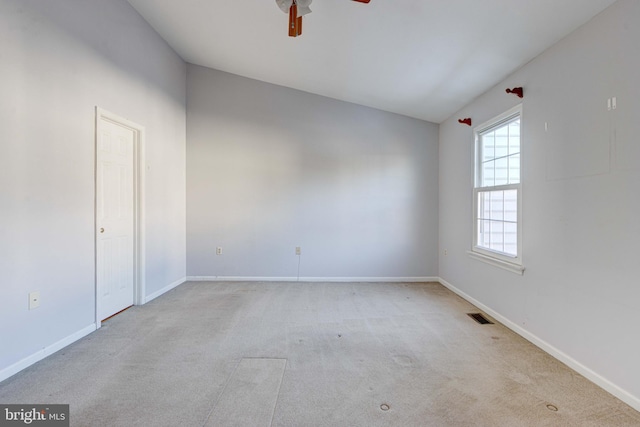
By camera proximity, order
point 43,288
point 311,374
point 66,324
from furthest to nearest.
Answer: point 66,324 < point 43,288 < point 311,374

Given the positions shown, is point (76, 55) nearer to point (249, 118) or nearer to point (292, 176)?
point (249, 118)

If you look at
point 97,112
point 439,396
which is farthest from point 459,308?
point 97,112

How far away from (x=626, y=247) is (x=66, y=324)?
13.8 ft

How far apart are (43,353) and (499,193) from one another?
175 inches

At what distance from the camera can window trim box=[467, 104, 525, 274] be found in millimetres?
2680

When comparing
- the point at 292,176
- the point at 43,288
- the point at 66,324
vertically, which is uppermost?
the point at 292,176

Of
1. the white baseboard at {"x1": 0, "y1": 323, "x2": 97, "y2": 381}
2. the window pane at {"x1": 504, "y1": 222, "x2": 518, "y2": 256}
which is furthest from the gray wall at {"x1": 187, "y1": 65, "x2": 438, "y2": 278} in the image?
the white baseboard at {"x1": 0, "y1": 323, "x2": 97, "y2": 381}

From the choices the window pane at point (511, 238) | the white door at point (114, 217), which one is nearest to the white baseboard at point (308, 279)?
the white door at point (114, 217)

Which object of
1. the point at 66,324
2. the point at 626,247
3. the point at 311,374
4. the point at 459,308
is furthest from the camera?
the point at 459,308

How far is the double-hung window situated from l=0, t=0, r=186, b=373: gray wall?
4.10 meters

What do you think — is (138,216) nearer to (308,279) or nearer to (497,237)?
(308,279)

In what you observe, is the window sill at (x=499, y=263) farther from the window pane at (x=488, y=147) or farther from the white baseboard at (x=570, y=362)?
the window pane at (x=488, y=147)

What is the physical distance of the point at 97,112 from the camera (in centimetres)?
266

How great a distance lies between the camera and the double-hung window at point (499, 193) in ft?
9.10
